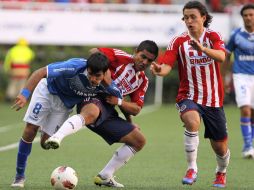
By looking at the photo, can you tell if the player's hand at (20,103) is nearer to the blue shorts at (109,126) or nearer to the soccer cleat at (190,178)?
the blue shorts at (109,126)

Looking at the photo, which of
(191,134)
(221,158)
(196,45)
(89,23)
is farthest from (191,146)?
(89,23)

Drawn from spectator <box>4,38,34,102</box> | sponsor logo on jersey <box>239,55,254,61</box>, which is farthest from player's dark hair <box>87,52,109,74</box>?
spectator <box>4,38,34,102</box>

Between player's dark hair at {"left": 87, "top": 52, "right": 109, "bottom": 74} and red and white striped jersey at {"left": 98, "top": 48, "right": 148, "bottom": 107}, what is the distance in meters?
0.66

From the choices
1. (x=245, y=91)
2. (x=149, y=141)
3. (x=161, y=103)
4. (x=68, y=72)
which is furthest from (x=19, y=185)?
(x=161, y=103)

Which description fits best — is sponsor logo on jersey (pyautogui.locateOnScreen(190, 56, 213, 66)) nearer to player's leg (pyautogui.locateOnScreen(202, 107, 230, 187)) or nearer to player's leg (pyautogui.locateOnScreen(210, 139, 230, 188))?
player's leg (pyautogui.locateOnScreen(202, 107, 230, 187))

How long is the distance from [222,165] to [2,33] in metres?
16.6

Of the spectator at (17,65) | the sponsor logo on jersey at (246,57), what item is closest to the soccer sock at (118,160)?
the sponsor logo on jersey at (246,57)

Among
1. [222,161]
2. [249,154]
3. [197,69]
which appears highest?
[197,69]

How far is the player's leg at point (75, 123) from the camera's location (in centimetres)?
787

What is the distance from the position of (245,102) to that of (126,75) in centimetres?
431

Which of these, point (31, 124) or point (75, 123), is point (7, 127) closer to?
point (31, 124)

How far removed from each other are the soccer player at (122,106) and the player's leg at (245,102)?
13.0 ft

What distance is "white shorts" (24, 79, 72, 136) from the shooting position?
9008 millimetres

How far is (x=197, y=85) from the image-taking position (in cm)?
923
